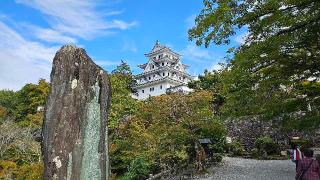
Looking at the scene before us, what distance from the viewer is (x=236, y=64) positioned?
1049cm

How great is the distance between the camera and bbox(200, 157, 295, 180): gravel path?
17.6 meters

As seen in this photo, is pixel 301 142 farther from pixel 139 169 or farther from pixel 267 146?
pixel 139 169

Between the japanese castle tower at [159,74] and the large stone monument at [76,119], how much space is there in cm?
5039

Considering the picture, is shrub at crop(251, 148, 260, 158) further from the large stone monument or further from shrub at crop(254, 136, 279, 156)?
the large stone monument

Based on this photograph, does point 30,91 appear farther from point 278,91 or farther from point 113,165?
point 278,91

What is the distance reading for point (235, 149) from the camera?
27.8m

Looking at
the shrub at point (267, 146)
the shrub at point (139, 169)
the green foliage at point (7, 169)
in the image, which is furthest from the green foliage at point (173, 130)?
the shrub at point (267, 146)

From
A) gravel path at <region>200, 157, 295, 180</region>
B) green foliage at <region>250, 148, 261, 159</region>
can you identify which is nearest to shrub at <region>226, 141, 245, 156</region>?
green foliage at <region>250, 148, 261, 159</region>

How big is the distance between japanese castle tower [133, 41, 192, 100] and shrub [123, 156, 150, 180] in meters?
34.5

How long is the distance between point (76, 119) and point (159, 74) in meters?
53.4

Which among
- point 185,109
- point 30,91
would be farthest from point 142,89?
point 185,109

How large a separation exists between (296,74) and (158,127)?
28.6 ft

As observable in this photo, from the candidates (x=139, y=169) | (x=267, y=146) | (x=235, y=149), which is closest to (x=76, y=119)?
(x=139, y=169)

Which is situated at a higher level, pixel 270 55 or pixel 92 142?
pixel 270 55
